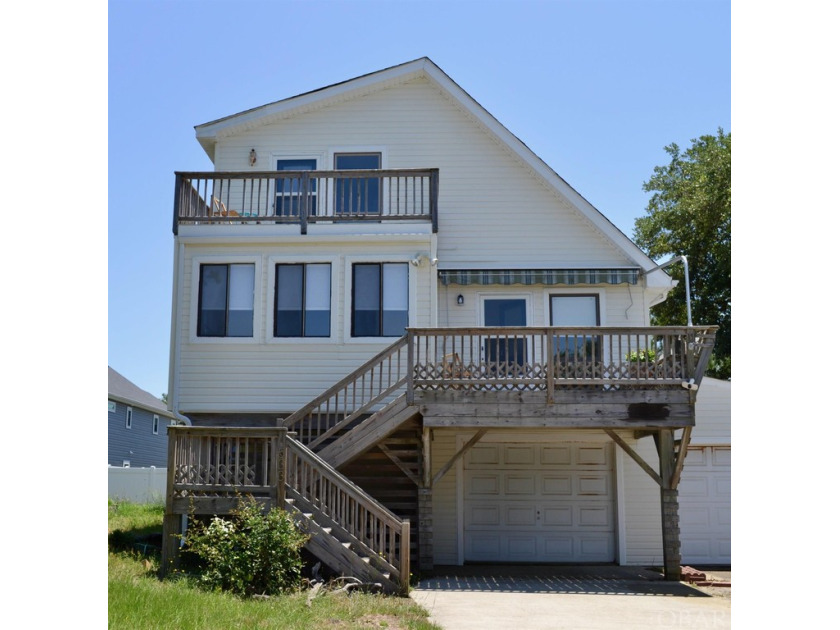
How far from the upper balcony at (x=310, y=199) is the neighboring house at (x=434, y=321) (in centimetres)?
5

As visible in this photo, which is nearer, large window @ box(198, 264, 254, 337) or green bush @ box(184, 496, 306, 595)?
green bush @ box(184, 496, 306, 595)

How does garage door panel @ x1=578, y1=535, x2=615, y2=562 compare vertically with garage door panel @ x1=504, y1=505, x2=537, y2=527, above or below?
below

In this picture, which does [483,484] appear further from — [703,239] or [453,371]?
[703,239]

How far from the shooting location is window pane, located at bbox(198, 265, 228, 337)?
16.5 m

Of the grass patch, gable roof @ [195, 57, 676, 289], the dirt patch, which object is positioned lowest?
the dirt patch

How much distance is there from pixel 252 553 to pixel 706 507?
10.4 meters

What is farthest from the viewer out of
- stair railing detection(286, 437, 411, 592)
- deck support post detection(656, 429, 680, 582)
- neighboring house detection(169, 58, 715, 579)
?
deck support post detection(656, 429, 680, 582)

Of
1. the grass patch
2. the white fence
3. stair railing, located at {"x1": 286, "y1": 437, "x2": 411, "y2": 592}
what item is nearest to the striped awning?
stair railing, located at {"x1": 286, "y1": 437, "x2": 411, "y2": 592}

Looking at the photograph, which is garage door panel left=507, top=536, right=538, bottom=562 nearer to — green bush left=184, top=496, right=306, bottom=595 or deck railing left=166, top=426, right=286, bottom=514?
deck railing left=166, top=426, right=286, bottom=514

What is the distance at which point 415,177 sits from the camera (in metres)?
17.2

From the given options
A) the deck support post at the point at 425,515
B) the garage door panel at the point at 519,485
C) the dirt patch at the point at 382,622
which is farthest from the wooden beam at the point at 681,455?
the dirt patch at the point at 382,622

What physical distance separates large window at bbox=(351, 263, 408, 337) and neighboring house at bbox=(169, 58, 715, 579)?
1.5 inches
